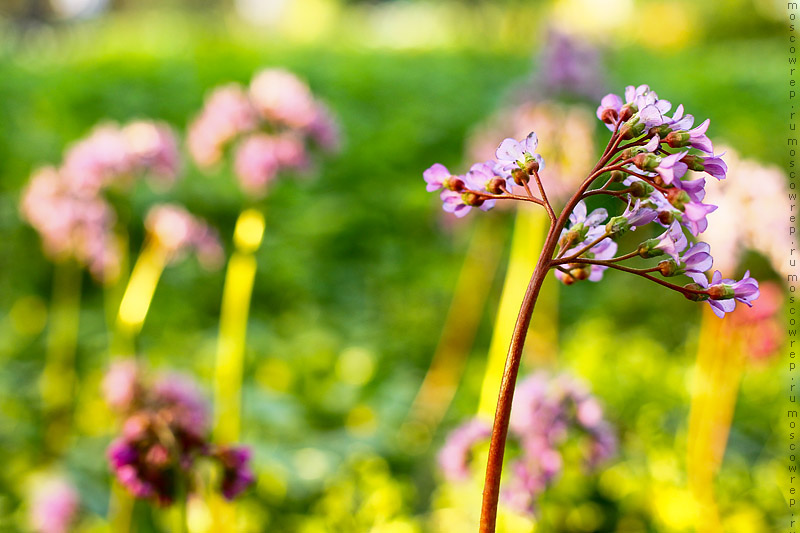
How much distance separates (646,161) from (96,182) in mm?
2320

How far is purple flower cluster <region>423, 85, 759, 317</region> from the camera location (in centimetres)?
79

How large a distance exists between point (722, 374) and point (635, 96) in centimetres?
172

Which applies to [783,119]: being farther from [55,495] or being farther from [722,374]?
[55,495]

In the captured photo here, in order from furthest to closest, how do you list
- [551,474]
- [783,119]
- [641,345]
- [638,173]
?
[783,119], [641,345], [551,474], [638,173]

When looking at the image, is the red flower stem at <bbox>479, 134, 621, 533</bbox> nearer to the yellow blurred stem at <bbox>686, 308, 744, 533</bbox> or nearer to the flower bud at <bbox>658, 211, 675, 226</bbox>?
the flower bud at <bbox>658, 211, 675, 226</bbox>

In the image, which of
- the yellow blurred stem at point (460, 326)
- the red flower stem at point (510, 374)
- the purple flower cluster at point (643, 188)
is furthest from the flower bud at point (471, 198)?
the yellow blurred stem at point (460, 326)

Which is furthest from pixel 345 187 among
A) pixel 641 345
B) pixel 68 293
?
pixel 641 345

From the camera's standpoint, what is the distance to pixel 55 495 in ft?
7.24

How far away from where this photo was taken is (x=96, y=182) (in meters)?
2.65

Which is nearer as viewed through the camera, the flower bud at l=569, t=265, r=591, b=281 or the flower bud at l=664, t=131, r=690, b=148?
the flower bud at l=664, t=131, r=690, b=148

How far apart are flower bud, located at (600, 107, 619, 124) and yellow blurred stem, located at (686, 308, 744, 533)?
148 centimetres

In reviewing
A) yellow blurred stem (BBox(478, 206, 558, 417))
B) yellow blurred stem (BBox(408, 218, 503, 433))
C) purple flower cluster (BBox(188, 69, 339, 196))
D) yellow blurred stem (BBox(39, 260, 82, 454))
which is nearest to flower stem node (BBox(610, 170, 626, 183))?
yellow blurred stem (BBox(478, 206, 558, 417))

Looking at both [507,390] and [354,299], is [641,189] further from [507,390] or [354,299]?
[354,299]

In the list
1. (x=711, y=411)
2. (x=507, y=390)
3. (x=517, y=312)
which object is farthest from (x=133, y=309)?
→ (x=507, y=390)
